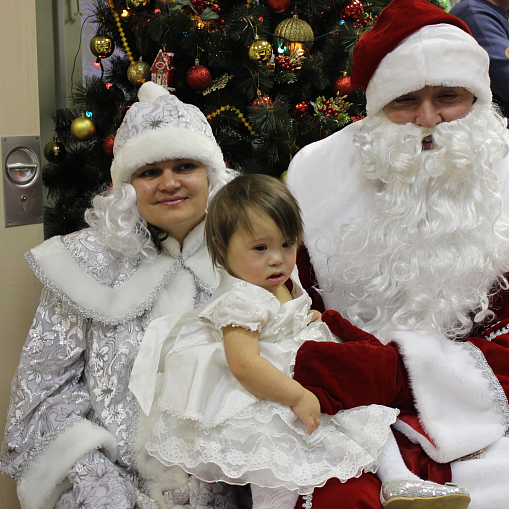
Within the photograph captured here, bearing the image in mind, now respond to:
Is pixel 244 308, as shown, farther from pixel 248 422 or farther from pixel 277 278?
pixel 248 422

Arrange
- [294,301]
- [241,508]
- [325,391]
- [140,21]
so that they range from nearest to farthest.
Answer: [325,391] < [294,301] < [241,508] < [140,21]

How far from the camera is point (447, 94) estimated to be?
5.86ft

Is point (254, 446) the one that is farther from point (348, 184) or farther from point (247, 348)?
point (348, 184)

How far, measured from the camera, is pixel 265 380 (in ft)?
4.38

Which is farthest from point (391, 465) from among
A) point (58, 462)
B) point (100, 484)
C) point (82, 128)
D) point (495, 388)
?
point (82, 128)

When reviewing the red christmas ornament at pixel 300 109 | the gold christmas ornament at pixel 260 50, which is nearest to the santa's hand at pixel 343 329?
the gold christmas ornament at pixel 260 50

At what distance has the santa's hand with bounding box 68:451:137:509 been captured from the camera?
1534mm

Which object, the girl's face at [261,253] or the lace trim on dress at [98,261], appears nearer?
the girl's face at [261,253]

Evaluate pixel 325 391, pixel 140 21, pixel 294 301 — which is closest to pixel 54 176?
pixel 140 21

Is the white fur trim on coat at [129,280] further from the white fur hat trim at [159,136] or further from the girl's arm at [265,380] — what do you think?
the girl's arm at [265,380]

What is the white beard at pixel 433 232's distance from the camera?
172cm

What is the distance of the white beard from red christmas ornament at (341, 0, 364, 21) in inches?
40.6

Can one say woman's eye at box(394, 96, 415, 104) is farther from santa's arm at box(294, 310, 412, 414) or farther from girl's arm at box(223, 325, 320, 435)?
girl's arm at box(223, 325, 320, 435)

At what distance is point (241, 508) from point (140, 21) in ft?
7.06
